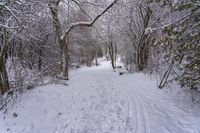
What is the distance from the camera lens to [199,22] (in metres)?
5.93

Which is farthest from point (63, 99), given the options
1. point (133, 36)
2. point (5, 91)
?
point (133, 36)

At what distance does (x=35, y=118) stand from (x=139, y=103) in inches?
174

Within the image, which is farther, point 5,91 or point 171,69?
point 171,69

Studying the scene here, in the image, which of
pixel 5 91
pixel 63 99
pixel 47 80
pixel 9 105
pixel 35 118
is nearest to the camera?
pixel 35 118

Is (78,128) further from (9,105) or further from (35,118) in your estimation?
(9,105)

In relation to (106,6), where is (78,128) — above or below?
below

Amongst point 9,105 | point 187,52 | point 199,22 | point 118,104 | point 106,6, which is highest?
point 106,6

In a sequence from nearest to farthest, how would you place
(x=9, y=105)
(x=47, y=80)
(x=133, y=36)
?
(x=9, y=105) < (x=47, y=80) < (x=133, y=36)

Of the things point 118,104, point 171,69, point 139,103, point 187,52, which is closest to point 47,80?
point 118,104

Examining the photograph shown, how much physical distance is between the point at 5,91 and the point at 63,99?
2.24 metres

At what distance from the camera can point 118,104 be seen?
29.1ft

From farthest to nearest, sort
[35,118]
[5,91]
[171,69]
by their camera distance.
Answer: [171,69] → [5,91] → [35,118]

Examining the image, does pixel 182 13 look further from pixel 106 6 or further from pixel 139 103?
pixel 106 6

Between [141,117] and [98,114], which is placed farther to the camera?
[98,114]
